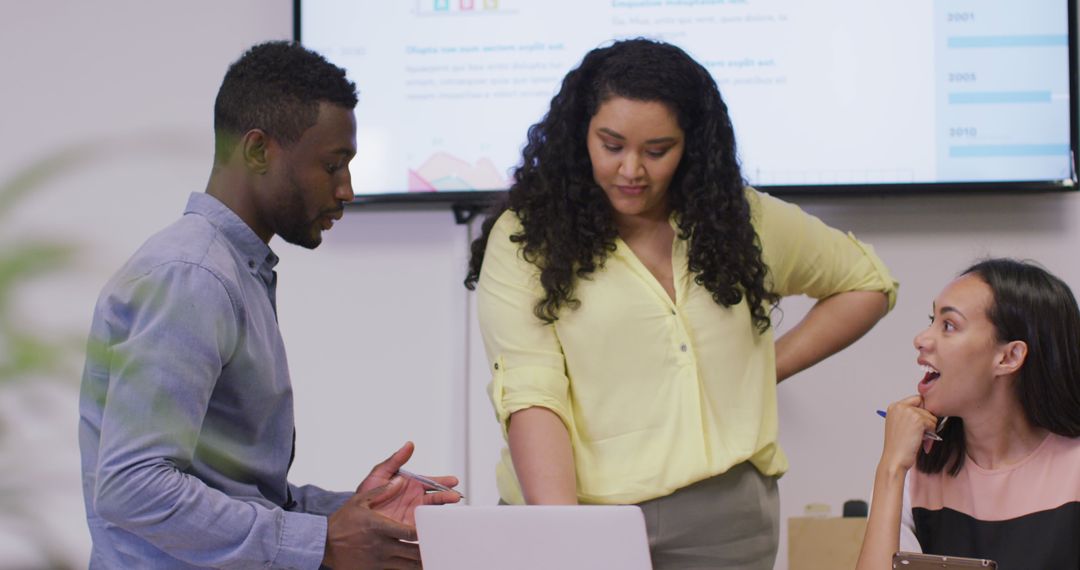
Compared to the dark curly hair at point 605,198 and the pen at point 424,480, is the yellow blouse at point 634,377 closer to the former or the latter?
the dark curly hair at point 605,198

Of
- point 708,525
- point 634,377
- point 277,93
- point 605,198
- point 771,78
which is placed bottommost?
point 708,525

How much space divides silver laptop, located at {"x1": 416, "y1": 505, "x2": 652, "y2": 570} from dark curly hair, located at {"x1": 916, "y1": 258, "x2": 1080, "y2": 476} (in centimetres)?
72

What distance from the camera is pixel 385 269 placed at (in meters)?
2.82

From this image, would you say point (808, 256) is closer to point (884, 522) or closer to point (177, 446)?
point (884, 522)

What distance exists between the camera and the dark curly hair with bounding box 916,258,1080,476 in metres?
1.62

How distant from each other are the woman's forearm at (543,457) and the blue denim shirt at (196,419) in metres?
0.38

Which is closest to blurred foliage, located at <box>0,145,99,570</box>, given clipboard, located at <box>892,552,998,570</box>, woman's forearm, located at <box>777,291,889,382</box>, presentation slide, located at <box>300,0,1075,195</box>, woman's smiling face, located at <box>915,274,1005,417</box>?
clipboard, located at <box>892,552,998,570</box>

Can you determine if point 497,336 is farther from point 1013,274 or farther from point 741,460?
point 1013,274

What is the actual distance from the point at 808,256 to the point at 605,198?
39 cm

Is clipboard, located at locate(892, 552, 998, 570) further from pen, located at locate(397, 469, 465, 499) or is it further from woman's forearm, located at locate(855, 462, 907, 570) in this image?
pen, located at locate(397, 469, 465, 499)

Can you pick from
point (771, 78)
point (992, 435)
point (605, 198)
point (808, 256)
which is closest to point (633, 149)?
point (605, 198)

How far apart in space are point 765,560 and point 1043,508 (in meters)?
0.40

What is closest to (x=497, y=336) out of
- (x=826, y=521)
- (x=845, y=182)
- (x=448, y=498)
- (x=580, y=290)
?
(x=580, y=290)

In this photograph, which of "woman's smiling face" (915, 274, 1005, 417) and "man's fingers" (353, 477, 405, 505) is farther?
"woman's smiling face" (915, 274, 1005, 417)
